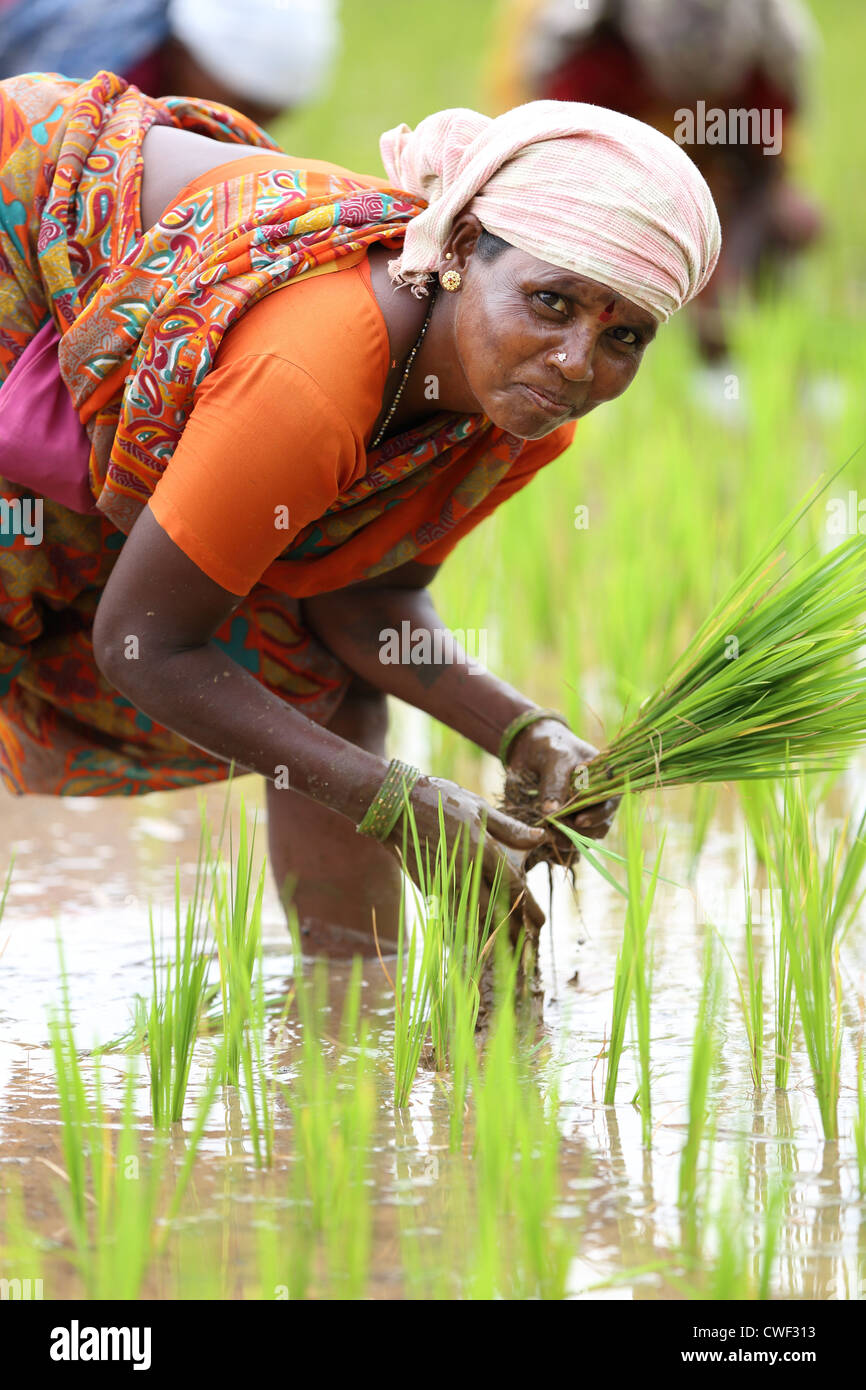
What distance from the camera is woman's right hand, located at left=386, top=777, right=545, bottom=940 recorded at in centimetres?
197

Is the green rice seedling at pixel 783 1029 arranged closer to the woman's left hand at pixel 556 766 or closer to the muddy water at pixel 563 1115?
the muddy water at pixel 563 1115

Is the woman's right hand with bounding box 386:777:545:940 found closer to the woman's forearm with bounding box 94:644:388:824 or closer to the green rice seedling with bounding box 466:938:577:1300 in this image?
the woman's forearm with bounding box 94:644:388:824

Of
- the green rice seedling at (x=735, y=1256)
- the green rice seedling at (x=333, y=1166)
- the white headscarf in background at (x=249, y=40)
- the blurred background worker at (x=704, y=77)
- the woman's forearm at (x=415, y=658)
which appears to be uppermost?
the blurred background worker at (x=704, y=77)

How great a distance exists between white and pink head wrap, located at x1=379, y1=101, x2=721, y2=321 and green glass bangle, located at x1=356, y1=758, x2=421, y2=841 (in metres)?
0.58

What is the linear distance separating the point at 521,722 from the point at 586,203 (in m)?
0.78

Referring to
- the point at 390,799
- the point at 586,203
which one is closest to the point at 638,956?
the point at 390,799

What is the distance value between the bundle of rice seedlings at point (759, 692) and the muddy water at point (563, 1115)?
1.18 feet

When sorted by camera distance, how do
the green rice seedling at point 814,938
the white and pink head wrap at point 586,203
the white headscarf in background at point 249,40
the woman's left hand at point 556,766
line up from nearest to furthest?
the white and pink head wrap at point 586,203, the green rice seedling at point 814,938, the woman's left hand at point 556,766, the white headscarf in background at point 249,40

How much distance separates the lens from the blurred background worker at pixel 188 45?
139 inches

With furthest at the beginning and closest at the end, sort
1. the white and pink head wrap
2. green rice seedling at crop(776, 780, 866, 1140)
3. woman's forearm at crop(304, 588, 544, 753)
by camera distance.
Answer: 1. woman's forearm at crop(304, 588, 544, 753)
2. green rice seedling at crop(776, 780, 866, 1140)
3. the white and pink head wrap

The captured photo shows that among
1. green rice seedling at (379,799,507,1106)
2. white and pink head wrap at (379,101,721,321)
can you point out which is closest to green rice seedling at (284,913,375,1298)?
green rice seedling at (379,799,507,1106)

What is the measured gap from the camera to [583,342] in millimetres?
1791

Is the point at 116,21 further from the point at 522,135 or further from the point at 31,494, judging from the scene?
the point at 522,135

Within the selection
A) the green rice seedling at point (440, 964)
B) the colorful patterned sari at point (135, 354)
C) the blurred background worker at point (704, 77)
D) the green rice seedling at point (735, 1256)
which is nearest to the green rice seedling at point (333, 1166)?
the green rice seedling at point (440, 964)
